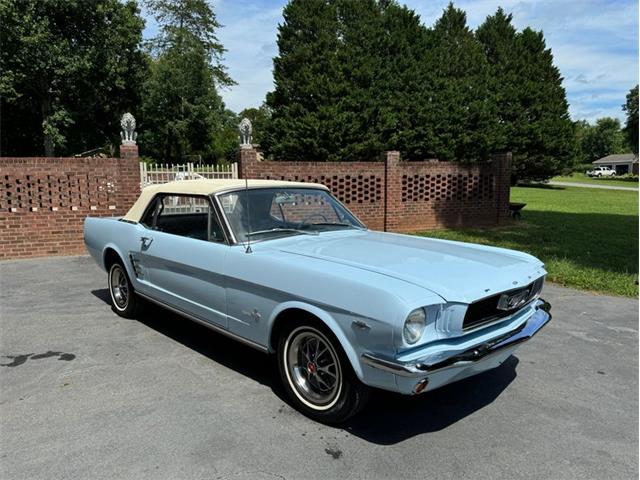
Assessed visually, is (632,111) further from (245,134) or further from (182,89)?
(245,134)

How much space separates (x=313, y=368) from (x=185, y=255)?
1582 mm

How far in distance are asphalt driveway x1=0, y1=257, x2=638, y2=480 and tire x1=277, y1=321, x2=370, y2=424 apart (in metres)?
0.12

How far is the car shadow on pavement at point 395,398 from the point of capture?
3088mm

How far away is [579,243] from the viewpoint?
10.6m

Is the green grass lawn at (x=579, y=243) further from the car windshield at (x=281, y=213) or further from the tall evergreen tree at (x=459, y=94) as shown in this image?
the tall evergreen tree at (x=459, y=94)

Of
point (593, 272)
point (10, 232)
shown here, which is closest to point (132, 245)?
point (10, 232)

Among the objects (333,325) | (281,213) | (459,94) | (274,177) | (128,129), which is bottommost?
(333,325)

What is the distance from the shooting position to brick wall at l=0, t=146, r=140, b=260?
352 inches

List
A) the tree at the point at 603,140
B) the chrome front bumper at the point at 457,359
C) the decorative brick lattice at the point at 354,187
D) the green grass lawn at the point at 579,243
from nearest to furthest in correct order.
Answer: the chrome front bumper at the point at 457,359 < the green grass lawn at the point at 579,243 < the decorative brick lattice at the point at 354,187 < the tree at the point at 603,140

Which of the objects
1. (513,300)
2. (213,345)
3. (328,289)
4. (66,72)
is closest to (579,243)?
(513,300)

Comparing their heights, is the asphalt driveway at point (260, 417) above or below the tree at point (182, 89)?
below

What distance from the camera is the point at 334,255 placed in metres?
3.40

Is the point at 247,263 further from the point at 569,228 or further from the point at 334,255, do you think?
the point at 569,228

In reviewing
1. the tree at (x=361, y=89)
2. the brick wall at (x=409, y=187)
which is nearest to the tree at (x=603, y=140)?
the tree at (x=361, y=89)
